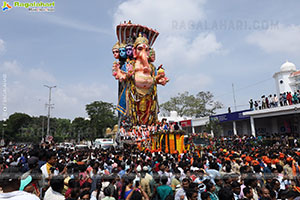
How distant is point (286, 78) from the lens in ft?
119

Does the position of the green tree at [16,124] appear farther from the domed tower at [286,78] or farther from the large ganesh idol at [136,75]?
the domed tower at [286,78]

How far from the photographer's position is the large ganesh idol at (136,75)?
22.3 metres

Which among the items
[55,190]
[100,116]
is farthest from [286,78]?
[55,190]

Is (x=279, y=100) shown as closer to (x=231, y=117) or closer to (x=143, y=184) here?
(x=231, y=117)

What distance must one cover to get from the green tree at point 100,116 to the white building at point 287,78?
98.3ft

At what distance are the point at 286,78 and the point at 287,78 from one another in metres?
0.14

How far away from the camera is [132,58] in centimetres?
2425

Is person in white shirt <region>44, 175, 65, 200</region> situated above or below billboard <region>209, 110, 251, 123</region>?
below

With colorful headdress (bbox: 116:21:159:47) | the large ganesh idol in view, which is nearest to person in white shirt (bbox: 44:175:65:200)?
the large ganesh idol

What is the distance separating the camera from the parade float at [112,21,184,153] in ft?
72.8

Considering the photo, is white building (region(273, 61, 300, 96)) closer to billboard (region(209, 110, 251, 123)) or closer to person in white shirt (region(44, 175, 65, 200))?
billboard (region(209, 110, 251, 123))

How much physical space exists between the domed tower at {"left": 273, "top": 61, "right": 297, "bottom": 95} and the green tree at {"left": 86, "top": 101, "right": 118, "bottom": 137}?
29981 mm

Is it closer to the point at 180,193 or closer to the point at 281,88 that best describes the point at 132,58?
the point at 180,193

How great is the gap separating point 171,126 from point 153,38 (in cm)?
1274
